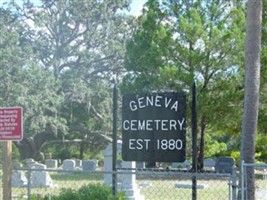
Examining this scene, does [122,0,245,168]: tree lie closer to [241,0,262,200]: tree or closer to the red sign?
[241,0,262,200]: tree

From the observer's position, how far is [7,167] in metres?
7.80

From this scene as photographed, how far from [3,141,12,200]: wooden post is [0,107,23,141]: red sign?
300 millimetres

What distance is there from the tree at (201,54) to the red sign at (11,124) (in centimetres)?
1752

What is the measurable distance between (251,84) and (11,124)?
4.44 metres

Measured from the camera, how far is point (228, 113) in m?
26.0

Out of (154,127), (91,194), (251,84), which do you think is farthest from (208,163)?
(91,194)

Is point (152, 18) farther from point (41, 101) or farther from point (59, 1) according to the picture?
point (59, 1)

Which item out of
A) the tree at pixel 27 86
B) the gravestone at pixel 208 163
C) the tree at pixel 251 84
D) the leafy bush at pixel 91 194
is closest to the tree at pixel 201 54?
the gravestone at pixel 208 163

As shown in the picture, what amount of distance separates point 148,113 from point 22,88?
2985 centimetres

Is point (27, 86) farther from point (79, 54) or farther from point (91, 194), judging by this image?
point (91, 194)

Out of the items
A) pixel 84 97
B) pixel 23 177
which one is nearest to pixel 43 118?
pixel 84 97

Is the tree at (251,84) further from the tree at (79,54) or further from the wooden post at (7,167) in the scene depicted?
the tree at (79,54)

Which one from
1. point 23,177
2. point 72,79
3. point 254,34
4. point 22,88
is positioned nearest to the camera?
point 254,34

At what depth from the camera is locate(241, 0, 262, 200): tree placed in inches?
373
